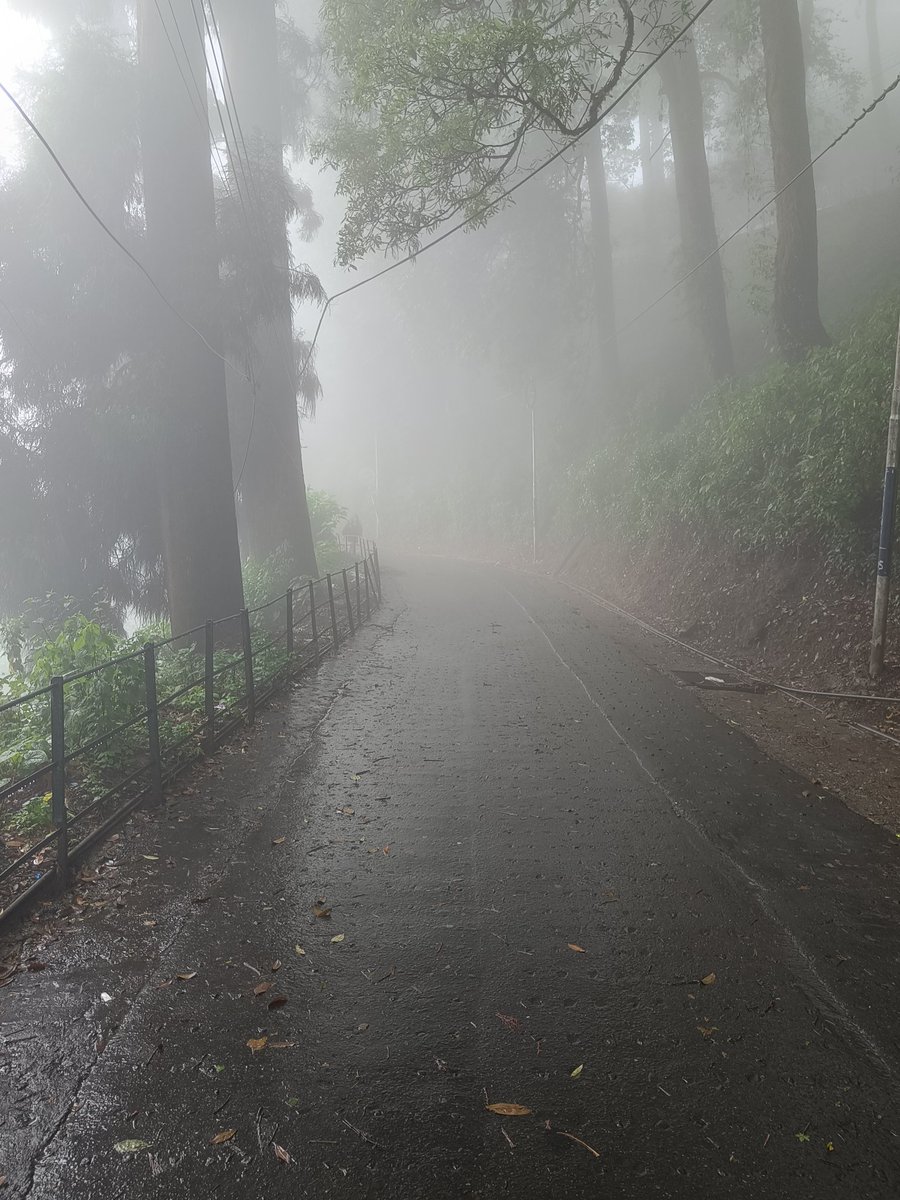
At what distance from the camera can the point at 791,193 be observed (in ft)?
49.4

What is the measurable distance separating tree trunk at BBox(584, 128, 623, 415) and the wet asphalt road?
2448cm

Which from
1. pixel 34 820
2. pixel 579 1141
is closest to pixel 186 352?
pixel 34 820

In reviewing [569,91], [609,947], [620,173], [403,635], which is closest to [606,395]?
[403,635]

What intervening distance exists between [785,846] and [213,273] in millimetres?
11706

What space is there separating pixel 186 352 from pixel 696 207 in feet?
51.7

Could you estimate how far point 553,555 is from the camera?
29.2 metres

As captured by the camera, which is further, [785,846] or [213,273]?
[213,273]

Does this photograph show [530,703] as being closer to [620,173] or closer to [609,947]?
[609,947]

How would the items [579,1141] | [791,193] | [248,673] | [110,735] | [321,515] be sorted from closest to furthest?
[579,1141] → [110,735] → [248,673] → [791,193] → [321,515]

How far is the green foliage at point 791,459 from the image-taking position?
10.7 meters

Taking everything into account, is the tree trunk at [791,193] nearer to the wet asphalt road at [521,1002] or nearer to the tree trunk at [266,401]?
the tree trunk at [266,401]

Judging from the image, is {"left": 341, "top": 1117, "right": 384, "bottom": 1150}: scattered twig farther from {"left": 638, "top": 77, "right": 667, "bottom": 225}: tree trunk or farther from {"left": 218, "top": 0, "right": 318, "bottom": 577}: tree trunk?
{"left": 638, "top": 77, "right": 667, "bottom": 225}: tree trunk

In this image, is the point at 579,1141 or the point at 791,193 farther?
the point at 791,193

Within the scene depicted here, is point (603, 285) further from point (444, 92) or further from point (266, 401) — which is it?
point (444, 92)
